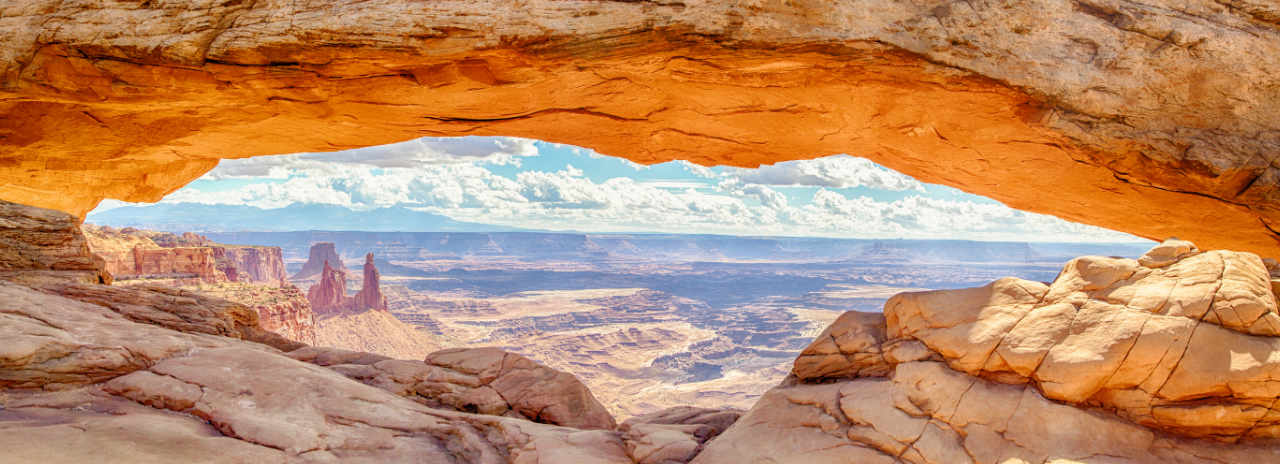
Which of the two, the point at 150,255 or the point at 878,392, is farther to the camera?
the point at 150,255

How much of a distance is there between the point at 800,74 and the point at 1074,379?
4.79 meters

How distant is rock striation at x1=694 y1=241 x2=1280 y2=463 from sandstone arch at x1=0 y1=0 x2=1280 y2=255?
1.94 meters

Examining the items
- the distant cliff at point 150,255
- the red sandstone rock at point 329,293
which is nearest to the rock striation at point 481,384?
the distant cliff at point 150,255

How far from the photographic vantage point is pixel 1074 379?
6020 mm

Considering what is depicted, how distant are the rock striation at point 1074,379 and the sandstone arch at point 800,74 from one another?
76.5 inches

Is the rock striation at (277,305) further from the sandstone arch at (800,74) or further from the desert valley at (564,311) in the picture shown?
the sandstone arch at (800,74)

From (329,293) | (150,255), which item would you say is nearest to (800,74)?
(150,255)

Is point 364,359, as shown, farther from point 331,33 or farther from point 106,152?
point 106,152

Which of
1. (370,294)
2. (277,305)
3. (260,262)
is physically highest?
(277,305)

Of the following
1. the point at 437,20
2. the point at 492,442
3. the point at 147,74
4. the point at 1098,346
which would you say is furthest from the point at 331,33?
the point at 1098,346

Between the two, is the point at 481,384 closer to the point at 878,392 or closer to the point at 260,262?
the point at 878,392

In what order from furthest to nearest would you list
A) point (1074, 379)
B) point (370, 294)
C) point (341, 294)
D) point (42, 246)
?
point (370, 294)
point (341, 294)
point (42, 246)
point (1074, 379)

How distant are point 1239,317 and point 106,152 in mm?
18214

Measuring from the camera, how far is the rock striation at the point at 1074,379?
5.69m
